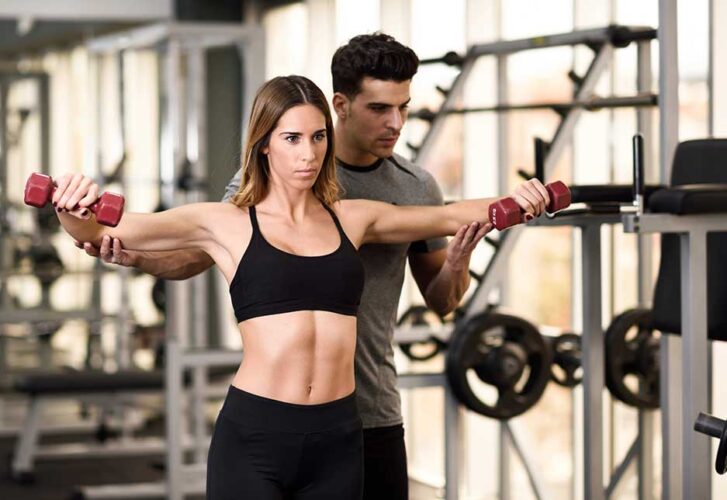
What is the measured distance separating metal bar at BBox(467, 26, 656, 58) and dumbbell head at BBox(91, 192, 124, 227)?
6.94ft

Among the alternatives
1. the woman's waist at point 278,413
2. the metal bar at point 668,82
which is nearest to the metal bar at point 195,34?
A: the metal bar at point 668,82

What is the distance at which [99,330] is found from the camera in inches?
277

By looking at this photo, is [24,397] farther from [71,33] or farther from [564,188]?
[564,188]

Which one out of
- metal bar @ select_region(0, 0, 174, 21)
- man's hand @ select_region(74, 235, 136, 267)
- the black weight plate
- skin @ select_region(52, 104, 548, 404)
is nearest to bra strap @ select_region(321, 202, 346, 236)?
skin @ select_region(52, 104, 548, 404)

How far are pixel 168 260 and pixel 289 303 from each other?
0.96 feet

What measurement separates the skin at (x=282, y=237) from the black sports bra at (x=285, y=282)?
16 mm

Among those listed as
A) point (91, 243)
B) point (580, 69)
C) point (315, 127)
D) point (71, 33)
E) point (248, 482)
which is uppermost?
point (71, 33)

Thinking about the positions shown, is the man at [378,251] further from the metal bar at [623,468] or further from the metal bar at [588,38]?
the metal bar at [623,468]

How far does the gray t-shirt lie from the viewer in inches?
90.0

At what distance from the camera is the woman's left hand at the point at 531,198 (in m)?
2.06

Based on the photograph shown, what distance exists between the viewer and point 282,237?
202 cm

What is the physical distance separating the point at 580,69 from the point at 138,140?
4.07m

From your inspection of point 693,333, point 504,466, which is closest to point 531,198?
point 693,333

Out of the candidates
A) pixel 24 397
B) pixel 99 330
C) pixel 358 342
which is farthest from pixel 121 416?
pixel 358 342
